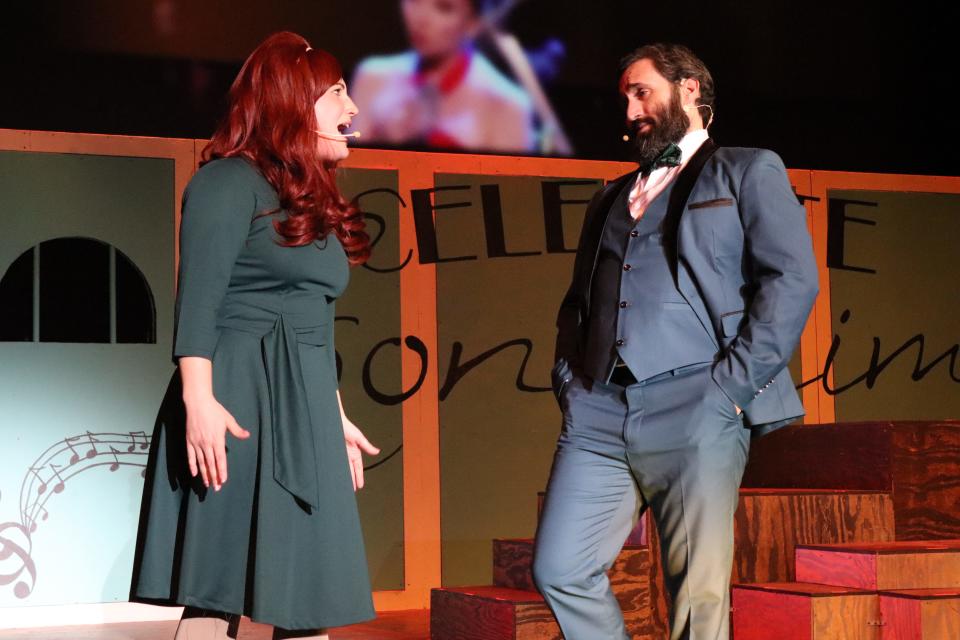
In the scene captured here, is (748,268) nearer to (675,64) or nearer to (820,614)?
(675,64)

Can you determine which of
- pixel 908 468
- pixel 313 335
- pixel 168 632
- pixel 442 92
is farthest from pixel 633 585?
pixel 442 92

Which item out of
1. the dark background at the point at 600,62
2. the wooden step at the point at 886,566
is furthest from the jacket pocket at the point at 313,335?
the dark background at the point at 600,62

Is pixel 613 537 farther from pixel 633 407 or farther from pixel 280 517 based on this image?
pixel 280 517

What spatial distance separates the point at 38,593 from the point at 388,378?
1671 mm

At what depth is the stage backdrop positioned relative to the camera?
496cm

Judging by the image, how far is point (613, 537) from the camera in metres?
2.38

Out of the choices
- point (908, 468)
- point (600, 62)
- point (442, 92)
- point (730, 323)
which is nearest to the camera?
point (730, 323)

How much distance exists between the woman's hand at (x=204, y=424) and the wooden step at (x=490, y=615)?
6.22 feet

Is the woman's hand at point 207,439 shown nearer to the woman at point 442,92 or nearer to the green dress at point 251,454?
the green dress at point 251,454

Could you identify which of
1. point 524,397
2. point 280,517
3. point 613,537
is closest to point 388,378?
point 524,397

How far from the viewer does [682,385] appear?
7.50ft

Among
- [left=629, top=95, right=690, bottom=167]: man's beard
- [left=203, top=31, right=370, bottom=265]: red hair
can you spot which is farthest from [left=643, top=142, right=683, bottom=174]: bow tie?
[left=203, top=31, right=370, bottom=265]: red hair

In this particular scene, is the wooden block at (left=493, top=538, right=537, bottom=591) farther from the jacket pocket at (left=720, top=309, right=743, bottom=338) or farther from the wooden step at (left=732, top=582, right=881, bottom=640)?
the jacket pocket at (left=720, top=309, right=743, bottom=338)

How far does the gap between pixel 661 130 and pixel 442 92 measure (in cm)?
310
